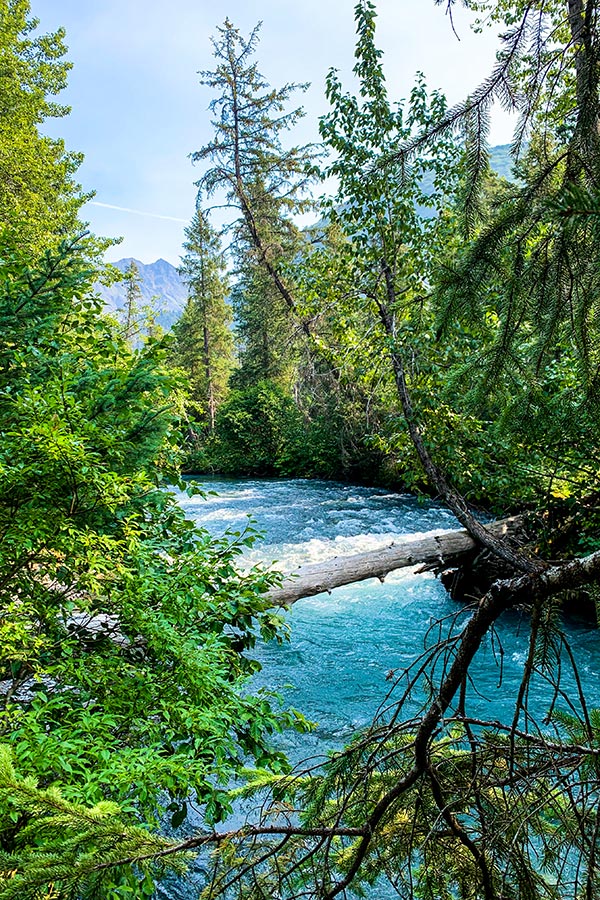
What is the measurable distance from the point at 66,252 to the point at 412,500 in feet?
42.1

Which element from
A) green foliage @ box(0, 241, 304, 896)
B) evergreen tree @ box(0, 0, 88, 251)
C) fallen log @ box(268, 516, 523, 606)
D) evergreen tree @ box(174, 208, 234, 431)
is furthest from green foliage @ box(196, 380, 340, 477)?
green foliage @ box(0, 241, 304, 896)

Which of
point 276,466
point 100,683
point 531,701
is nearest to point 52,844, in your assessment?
point 100,683

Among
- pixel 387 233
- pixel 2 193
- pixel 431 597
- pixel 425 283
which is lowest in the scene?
pixel 431 597

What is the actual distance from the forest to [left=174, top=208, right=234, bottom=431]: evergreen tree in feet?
91.0

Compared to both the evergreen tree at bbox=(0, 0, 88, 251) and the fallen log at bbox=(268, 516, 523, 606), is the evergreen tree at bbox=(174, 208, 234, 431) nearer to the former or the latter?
the evergreen tree at bbox=(0, 0, 88, 251)

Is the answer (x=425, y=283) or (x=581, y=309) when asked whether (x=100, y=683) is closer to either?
(x=581, y=309)

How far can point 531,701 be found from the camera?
4.81 m

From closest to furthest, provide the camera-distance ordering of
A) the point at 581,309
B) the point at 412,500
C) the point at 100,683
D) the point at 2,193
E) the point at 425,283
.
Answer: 1. the point at 581,309
2. the point at 100,683
3. the point at 425,283
4. the point at 2,193
5. the point at 412,500

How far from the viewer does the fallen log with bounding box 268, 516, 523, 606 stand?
5680 mm

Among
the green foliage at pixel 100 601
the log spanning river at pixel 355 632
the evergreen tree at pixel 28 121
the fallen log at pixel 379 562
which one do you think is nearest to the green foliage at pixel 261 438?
the log spanning river at pixel 355 632

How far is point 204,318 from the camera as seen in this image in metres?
32.8

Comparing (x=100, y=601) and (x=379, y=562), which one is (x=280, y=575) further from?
(x=379, y=562)

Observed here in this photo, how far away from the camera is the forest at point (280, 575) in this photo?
3.39ft

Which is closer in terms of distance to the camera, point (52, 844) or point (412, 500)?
point (52, 844)
